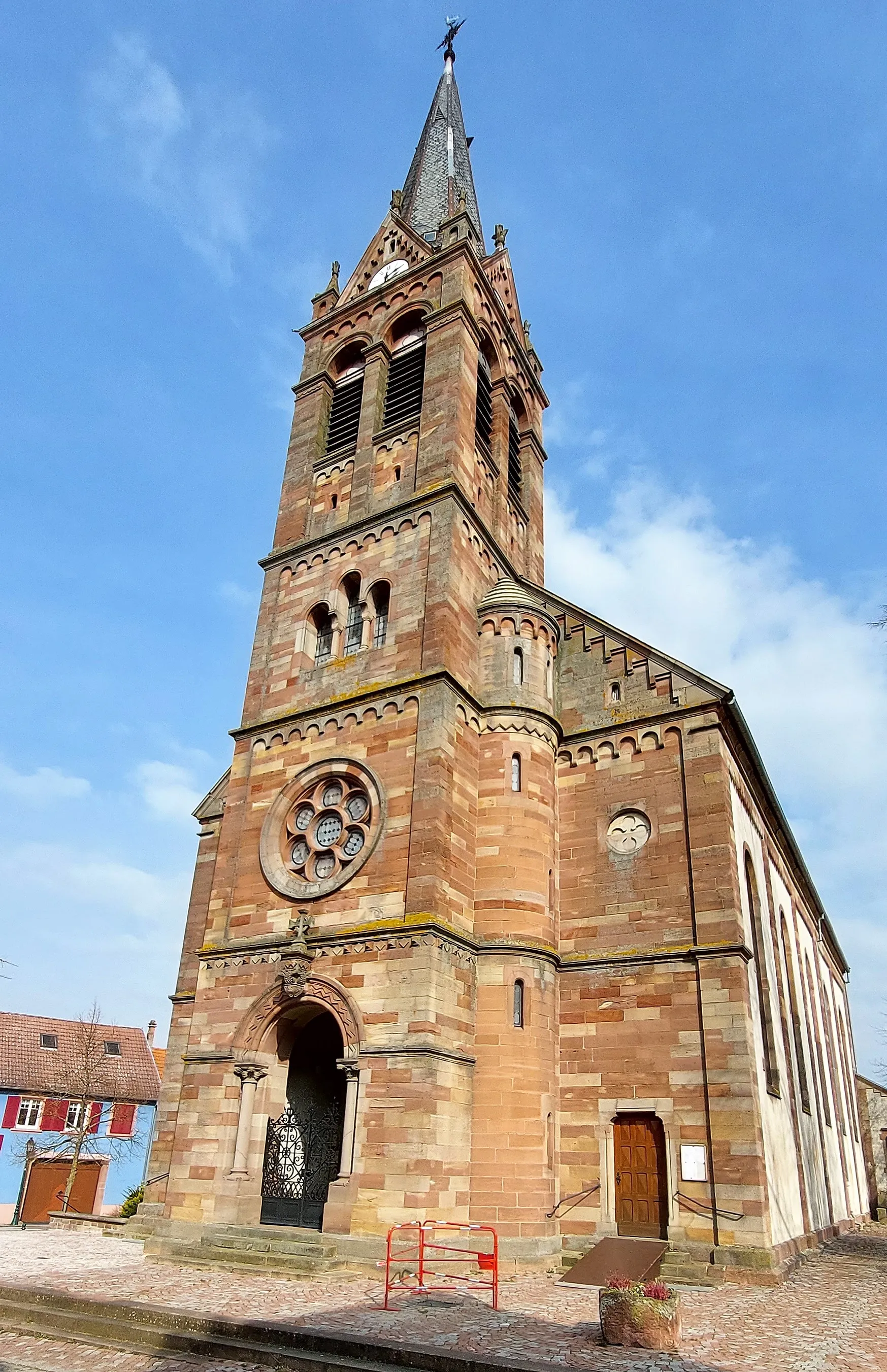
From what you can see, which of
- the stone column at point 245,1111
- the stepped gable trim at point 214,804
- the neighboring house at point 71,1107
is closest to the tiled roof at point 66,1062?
the neighboring house at point 71,1107

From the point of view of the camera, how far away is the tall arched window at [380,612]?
21.6 metres

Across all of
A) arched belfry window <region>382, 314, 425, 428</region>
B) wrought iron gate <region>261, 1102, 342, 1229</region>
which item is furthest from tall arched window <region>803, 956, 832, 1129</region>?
arched belfry window <region>382, 314, 425, 428</region>

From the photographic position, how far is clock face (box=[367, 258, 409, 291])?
29.4 meters

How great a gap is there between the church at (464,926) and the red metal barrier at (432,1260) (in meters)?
0.38

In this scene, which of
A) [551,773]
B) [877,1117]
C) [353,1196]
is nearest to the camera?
[353,1196]

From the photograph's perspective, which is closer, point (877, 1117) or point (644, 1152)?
point (644, 1152)

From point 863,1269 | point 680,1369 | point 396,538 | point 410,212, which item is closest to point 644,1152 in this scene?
point 863,1269

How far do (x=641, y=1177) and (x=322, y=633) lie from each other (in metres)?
13.6

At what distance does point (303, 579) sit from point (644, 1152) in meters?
14.9

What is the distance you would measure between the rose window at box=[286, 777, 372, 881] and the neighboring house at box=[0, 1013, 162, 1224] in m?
15.5

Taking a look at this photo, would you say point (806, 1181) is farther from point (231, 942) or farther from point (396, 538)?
point (396, 538)

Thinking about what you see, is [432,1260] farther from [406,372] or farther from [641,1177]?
[406,372]

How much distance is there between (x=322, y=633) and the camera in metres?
23.1

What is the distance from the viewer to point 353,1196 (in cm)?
1530
